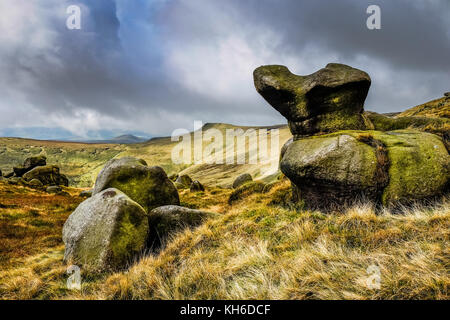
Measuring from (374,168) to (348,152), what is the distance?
922 mm

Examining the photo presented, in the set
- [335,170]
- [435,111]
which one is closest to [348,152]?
[335,170]

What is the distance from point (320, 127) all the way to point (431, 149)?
3848 millimetres

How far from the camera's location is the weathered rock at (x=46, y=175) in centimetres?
5034

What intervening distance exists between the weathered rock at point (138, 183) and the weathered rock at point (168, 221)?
11.3 ft

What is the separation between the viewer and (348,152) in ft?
24.4

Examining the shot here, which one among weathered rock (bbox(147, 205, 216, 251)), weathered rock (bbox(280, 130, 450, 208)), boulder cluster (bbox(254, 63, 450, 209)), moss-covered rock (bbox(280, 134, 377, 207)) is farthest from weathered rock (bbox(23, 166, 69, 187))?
weathered rock (bbox(280, 130, 450, 208))

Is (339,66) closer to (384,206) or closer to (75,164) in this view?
(384,206)

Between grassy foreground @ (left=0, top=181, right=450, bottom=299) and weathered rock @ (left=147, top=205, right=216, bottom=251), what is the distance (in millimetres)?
960

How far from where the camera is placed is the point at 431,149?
724 cm

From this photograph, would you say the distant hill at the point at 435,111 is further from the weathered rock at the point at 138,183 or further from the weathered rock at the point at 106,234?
the weathered rock at the point at 106,234

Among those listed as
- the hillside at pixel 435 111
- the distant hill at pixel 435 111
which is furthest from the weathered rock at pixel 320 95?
the hillside at pixel 435 111

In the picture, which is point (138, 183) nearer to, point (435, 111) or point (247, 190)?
point (247, 190)

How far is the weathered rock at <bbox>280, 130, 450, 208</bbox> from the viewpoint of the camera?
692 centimetres

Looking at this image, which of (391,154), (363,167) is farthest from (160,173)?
(391,154)
